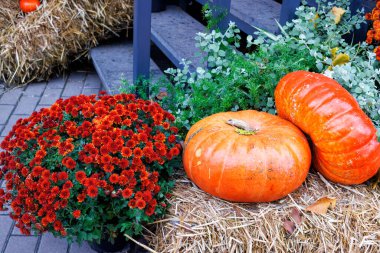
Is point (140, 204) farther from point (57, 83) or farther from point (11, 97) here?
point (57, 83)

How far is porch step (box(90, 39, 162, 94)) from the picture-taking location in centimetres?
409

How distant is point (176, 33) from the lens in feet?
13.4

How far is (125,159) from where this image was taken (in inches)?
82.0

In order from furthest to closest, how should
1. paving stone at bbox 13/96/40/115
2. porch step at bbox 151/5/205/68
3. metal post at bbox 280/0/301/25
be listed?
paving stone at bbox 13/96/40/115 → porch step at bbox 151/5/205/68 → metal post at bbox 280/0/301/25

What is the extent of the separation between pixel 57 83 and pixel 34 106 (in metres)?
0.56

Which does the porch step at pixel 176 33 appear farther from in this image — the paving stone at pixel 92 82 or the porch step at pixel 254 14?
the paving stone at pixel 92 82

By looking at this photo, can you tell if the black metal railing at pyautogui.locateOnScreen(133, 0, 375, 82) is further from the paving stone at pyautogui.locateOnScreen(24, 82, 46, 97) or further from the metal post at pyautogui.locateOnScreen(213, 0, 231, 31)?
the paving stone at pyautogui.locateOnScreen(24, 82, 46, 97)

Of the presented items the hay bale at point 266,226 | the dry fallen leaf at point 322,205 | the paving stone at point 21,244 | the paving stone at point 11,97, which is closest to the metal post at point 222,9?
the hay bale at point 266,226

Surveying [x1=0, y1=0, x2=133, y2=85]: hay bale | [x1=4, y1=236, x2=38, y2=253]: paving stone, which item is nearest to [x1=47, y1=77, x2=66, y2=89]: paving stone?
[x1=0, y1=0, x2=133, y2=85]: hay bale

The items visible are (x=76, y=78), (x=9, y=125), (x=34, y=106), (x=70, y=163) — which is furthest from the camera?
(x=76, y=78)

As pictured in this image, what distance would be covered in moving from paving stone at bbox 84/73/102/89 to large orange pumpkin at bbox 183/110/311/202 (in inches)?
110

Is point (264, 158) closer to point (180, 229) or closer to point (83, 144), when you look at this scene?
point (180, 229)

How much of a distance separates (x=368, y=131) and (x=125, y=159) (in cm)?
112

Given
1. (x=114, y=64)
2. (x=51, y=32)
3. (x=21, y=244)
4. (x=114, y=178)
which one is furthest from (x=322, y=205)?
(x=51, y=32)
